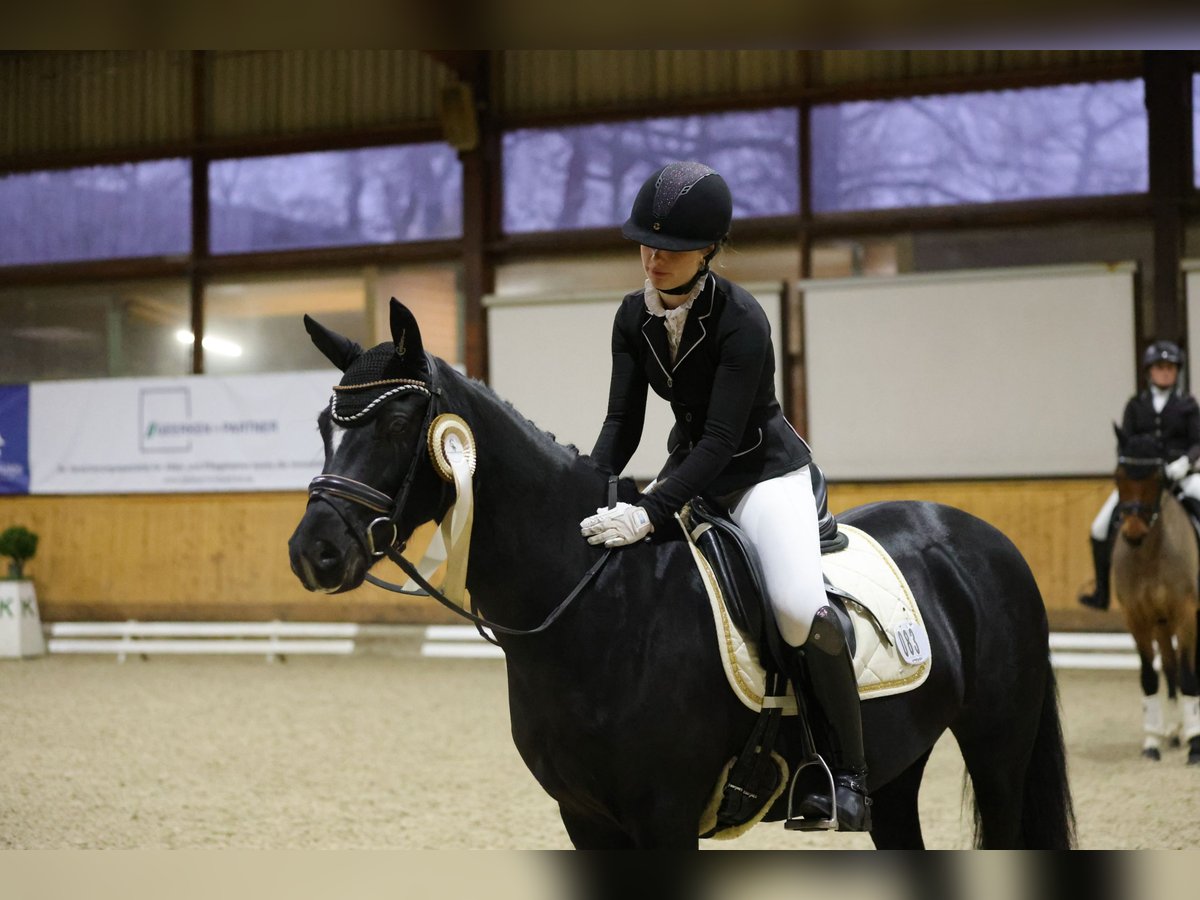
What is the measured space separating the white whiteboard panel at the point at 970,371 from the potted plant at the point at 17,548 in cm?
539

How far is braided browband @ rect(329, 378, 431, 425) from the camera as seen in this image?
170 cm

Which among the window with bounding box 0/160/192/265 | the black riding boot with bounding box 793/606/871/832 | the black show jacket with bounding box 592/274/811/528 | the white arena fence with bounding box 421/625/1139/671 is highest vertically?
the window with bounding box 0/160/192/265

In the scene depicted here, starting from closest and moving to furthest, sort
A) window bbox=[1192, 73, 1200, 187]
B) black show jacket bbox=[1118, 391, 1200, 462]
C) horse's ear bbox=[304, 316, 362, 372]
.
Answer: horse's ear bbox=[304, 316, 362, 372], black show jacket bbox=[1118, 391, 1200, 462], window bbox=[1192, 73, 1200, 187]

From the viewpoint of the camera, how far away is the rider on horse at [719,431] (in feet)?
5.93

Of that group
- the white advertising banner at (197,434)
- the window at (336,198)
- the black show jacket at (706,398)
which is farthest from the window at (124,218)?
the black show jacket at (706,398)

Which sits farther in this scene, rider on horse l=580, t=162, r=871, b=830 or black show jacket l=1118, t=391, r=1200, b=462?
black show jacket l=1118, t=391, r=1200, b=462

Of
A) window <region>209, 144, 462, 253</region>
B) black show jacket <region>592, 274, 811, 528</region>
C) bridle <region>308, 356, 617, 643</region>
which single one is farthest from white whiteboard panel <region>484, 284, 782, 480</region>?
bridle <region>308, 356, 617, 643</region>

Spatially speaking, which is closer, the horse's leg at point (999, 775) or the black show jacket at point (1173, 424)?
the horse's leg at point (999, 775)

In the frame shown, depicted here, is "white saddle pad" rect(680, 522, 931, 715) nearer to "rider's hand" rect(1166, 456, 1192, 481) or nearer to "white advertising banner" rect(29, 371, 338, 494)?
"rider's hand" rect(1166, 456, 1192, 481)

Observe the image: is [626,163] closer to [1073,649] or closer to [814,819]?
[1073,649]

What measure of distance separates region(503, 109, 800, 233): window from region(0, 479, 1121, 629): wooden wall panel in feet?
8.85

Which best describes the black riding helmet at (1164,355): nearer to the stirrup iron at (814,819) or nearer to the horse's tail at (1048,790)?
the horse's tail at (1048,790)

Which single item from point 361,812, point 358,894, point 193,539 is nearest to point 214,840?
point 361,812

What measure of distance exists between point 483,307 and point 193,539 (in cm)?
302
